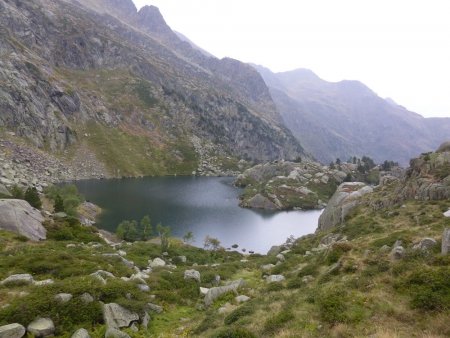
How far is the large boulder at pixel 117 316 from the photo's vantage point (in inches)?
732

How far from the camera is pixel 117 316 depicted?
19.2 m

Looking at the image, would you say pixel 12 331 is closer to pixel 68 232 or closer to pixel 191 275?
pixel 191 275

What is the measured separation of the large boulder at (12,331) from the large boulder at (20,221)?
90.1ft

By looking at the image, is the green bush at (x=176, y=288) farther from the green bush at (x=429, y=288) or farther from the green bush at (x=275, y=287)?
the green bush at (x=429, y=288)

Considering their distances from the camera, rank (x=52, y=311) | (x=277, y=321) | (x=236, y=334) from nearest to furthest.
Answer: (x=236, y=334) → (x=277, y=321) → (x=52, y=311)

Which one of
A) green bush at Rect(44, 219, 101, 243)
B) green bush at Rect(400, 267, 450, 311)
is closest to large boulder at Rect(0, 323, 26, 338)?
green bush at Rect(400, 267, 450, 311)

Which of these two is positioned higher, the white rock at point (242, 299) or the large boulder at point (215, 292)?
the white rock at point (242, 299)

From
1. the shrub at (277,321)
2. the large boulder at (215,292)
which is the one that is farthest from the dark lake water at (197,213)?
the shrub at (277,321)

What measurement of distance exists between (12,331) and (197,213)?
9425cm

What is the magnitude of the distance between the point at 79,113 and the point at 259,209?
124590 mm

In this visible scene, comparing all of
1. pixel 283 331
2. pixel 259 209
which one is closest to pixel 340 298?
pixel 283 331

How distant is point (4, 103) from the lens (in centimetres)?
15812

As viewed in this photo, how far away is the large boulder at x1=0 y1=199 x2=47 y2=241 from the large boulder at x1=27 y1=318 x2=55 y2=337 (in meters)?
26.7

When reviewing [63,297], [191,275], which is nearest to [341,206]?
[191,275]
